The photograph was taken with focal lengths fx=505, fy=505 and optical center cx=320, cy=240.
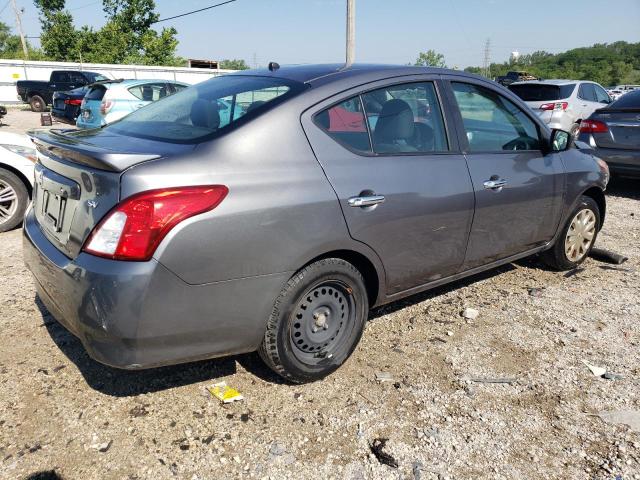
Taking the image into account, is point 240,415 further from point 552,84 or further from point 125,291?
point 552,84

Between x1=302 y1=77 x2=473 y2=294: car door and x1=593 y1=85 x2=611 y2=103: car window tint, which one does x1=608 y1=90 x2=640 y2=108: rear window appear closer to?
x1=593 y1=85 x2=611 y2=103: car window tint

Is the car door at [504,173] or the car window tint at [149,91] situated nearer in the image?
the car door at [504,173]

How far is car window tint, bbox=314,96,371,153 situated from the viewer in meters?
2.69

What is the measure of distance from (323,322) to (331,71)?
1465mm

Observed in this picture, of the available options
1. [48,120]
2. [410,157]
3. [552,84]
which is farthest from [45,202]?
[552,84]

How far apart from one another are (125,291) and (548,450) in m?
2.05

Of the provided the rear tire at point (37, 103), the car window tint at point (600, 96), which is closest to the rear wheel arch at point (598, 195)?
the car window tint at point (600, 96)

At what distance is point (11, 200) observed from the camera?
5.46 metres

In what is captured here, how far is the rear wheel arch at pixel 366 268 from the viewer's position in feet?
9.00

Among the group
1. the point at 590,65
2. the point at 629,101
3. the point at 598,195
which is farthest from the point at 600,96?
the point at 590,65

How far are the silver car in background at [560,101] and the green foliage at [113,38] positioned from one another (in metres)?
38.2

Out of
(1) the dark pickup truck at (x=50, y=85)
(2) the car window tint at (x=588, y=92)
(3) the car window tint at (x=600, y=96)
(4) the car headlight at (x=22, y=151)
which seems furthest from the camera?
(1) the dark pickup truck at (x=50, y=85)

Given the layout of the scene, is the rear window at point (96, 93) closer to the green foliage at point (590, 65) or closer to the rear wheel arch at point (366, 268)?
the rear wheel arch at point (366, 268)

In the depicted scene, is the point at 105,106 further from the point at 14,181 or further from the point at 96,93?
the point at 14,181
